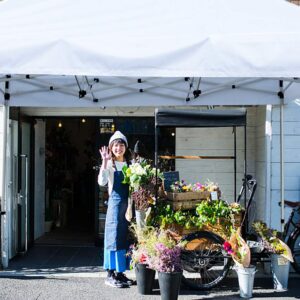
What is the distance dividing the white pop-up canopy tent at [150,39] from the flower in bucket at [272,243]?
1939mm

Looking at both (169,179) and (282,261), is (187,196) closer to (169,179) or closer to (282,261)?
(169,179)

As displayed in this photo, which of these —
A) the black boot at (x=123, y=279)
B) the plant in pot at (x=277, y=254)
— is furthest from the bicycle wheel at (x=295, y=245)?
the black boot at (x=123, y=279)

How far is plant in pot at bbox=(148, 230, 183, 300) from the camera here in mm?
5199

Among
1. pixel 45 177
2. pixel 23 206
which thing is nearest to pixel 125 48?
pixel 23 206

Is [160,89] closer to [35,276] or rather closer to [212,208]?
[212,208]

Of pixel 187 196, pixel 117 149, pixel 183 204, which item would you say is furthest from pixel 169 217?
pixel 117 149

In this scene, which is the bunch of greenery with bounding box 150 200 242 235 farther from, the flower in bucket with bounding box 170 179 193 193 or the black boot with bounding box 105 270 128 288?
the black boot with bounding box 105 270 128 288

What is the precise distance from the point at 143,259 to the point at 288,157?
113 inches

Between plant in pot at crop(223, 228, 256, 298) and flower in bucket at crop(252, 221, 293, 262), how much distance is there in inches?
15.3

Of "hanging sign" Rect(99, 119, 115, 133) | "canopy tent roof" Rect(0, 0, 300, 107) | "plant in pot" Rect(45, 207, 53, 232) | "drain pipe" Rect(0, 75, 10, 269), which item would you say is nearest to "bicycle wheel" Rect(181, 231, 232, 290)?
"canopy tent roof" Rect(0, 0, 300, 107)

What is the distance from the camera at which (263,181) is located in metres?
7.32

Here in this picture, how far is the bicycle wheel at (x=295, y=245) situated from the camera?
21.6 feet

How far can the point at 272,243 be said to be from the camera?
5.84 meters

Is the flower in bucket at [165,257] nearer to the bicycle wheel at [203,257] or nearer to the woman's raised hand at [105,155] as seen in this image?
the bicycle wheel at [203,257]
